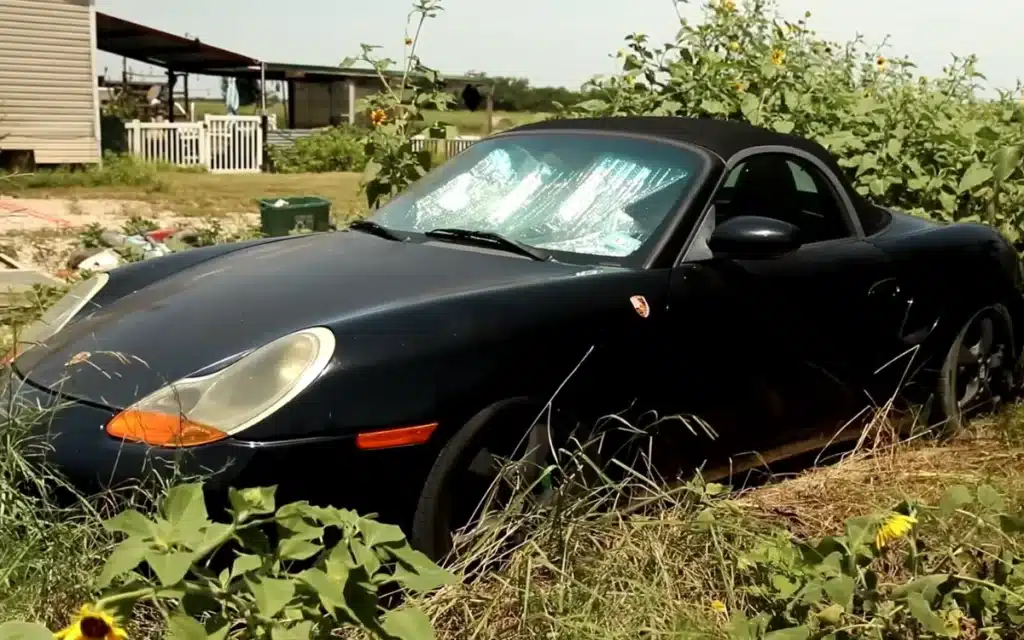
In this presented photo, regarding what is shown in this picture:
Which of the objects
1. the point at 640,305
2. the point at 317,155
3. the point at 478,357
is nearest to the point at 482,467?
the point at 478,357

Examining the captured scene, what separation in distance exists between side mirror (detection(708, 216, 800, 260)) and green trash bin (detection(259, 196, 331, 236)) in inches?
175

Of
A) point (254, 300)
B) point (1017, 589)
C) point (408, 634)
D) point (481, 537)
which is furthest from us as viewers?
point (254, 300)

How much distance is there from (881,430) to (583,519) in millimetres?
1679

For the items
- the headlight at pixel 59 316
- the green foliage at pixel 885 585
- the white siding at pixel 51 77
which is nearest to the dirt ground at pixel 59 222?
the headlight at pixel 59 316

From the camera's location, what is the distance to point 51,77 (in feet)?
67.8

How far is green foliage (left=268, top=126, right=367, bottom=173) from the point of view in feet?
75.9

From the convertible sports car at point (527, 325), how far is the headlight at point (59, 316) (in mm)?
13

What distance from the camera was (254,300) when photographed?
302 cm

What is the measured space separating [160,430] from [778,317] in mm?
2058

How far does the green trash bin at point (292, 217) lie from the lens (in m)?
7.57

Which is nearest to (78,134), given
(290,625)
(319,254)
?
(319,254)

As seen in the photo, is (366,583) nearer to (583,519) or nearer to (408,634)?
(408,634)

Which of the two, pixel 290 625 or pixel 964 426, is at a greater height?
pixel 290 625

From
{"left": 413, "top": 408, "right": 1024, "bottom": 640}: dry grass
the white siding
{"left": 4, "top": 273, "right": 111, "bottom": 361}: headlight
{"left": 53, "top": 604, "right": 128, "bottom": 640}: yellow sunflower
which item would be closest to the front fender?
{"left": 413, "top": 408, "right": 1024, "bottom": 640}: dry grass
